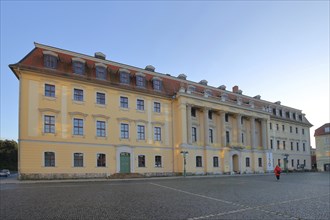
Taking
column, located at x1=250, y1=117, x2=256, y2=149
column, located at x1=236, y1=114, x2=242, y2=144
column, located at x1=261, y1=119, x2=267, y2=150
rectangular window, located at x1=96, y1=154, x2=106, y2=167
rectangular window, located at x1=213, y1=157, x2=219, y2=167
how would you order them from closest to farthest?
rectangular window, located at x1=96, y1=154, x2=106, y2=167, rectangular window, located at x1=213, y1=157, x2=219, y2=167, column, located at x1=236, y1=114, x2=242, y2=144, column, located at x1=250, y1=117, x2=256, y2=149, column, located at x1=261, y1=119, x2=267, y2=150

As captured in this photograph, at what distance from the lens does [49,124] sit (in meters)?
28.8

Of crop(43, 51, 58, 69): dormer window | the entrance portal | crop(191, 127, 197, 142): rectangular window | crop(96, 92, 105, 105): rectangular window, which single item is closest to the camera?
crop(43, 51, 58, 69): dormer window

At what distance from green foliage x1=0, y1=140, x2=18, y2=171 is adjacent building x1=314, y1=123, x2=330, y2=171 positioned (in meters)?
74.5

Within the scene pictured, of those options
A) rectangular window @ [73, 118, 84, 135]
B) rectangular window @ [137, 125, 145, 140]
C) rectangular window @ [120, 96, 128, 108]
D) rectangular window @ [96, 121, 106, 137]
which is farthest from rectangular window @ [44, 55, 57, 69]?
rectangular window @ [137, 125, 145, 140]

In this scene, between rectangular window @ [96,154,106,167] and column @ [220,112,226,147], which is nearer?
rectangular window @ [96,154,106,167]

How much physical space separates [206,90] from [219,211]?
33964 mm

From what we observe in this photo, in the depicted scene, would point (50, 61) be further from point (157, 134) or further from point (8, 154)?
point (8, 154)

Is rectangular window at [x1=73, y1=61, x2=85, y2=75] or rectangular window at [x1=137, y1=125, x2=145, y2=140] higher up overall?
rectangular window at [x1=73, y1=61, x2=85, y2=75]

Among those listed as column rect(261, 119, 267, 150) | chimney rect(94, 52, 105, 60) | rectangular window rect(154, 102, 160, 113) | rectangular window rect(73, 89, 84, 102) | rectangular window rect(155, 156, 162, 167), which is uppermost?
chimney rect(94, 52, 105, 60)

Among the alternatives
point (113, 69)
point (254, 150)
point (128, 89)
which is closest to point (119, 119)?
point (128, 89)

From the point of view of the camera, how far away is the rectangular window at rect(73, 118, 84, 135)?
30.4 metres

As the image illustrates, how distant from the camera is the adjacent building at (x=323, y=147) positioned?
65812mm

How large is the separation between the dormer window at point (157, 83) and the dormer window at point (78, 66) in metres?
9.96

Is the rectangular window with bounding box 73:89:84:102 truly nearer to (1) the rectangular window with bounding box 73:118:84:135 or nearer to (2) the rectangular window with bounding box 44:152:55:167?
(1) the rectangular window with bounding box 73:118:84:135
